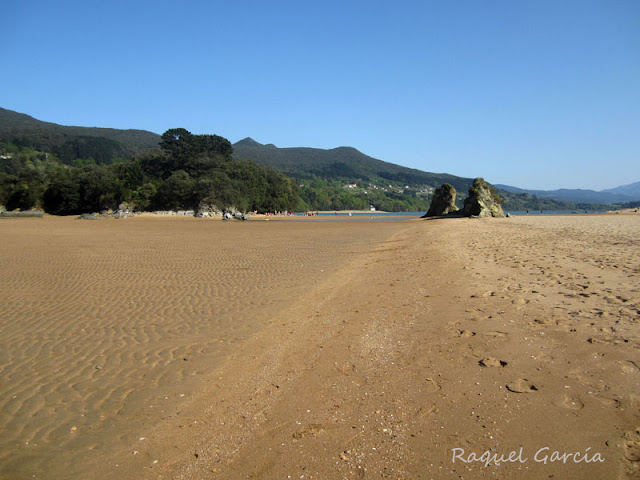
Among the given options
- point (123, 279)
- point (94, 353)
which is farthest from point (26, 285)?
point (94, 353)

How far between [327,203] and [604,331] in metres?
145

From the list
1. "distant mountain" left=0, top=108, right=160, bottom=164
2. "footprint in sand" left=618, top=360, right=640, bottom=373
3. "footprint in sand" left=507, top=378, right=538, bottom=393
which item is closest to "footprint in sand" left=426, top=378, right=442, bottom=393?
"footprint in sand" left=507, top=378, right=538, bottom=393

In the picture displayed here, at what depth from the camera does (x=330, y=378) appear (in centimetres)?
456

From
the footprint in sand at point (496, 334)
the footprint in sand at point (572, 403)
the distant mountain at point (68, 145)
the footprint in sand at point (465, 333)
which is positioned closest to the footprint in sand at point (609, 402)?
the footprint in sand at point (572, 403)

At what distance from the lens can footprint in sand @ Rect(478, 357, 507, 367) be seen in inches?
175

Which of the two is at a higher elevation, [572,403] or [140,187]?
[140,187]

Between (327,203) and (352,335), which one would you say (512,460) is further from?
(327,203)

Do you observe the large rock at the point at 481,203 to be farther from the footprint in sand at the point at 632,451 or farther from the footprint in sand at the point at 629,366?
the footprint in sand at the point at 632,451

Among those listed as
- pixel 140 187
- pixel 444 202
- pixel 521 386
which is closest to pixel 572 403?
pixel 521 386

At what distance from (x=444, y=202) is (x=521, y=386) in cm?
Answer: 5639

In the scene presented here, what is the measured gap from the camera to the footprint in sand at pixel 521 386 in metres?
3.86

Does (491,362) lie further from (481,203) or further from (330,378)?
(481,203)

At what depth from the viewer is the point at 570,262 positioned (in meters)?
9.80

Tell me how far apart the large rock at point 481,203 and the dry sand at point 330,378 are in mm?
39296
